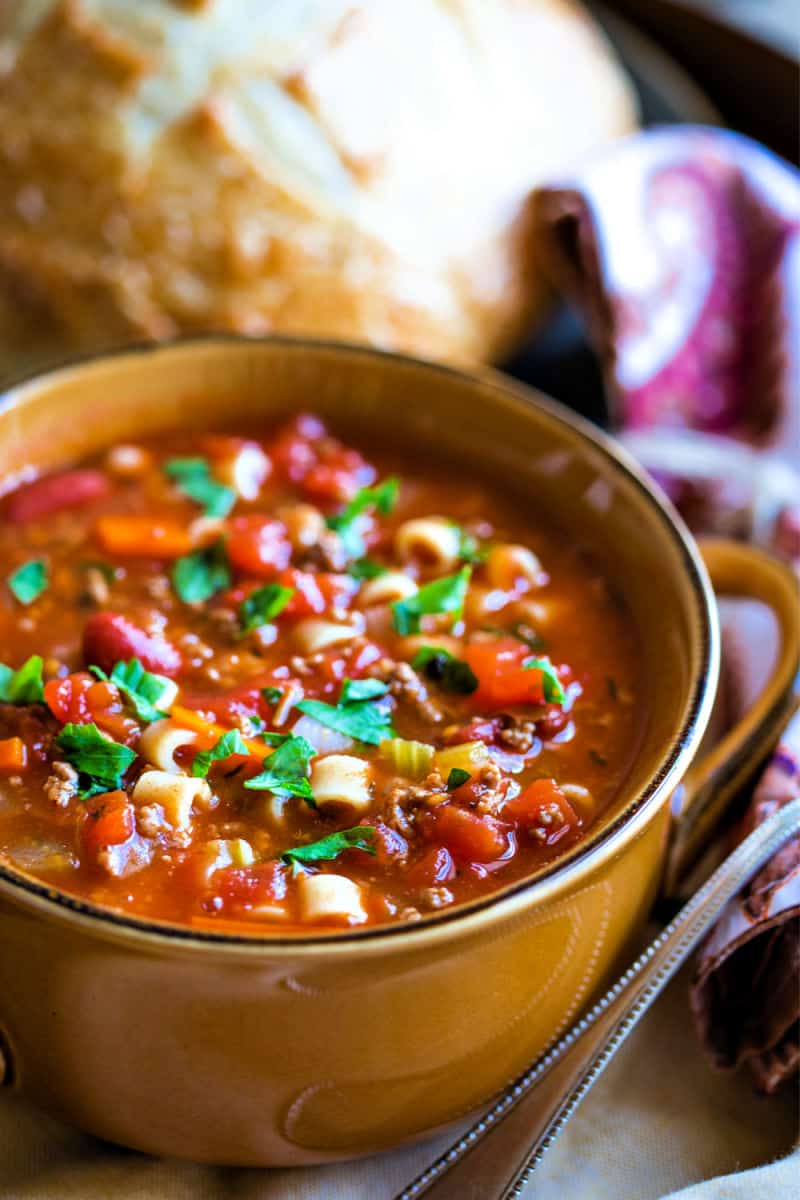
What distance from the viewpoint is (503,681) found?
2611 millimetres

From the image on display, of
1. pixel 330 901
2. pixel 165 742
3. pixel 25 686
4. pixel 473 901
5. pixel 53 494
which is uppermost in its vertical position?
pixel 473 901

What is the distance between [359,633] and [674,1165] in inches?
46.0

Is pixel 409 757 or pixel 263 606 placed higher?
pixel 409 757

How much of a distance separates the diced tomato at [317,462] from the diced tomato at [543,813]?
1.06m

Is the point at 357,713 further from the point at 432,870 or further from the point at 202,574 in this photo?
the point at 202,574

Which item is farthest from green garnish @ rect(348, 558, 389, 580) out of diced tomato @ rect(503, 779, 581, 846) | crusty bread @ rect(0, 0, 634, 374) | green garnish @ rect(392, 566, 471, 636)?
crusty bread @ rect(0, 0, 634, 374)

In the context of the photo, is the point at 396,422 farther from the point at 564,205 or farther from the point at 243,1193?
the point at 243,1193

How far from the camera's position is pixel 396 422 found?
334 centimetres

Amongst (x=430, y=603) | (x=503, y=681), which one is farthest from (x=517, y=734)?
(x=430, y=603)

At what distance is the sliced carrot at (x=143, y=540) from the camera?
2.96m

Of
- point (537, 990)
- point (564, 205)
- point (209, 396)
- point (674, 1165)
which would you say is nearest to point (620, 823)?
point (537, 990)

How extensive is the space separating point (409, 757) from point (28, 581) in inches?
38.2

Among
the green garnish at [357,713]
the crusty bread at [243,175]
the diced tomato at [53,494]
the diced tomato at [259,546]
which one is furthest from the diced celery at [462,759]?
the crusty bread at [243,175]

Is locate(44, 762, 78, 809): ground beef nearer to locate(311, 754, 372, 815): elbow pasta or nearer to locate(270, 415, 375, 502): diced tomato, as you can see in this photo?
locate(311, 754, 372, 815): elbow pasta
